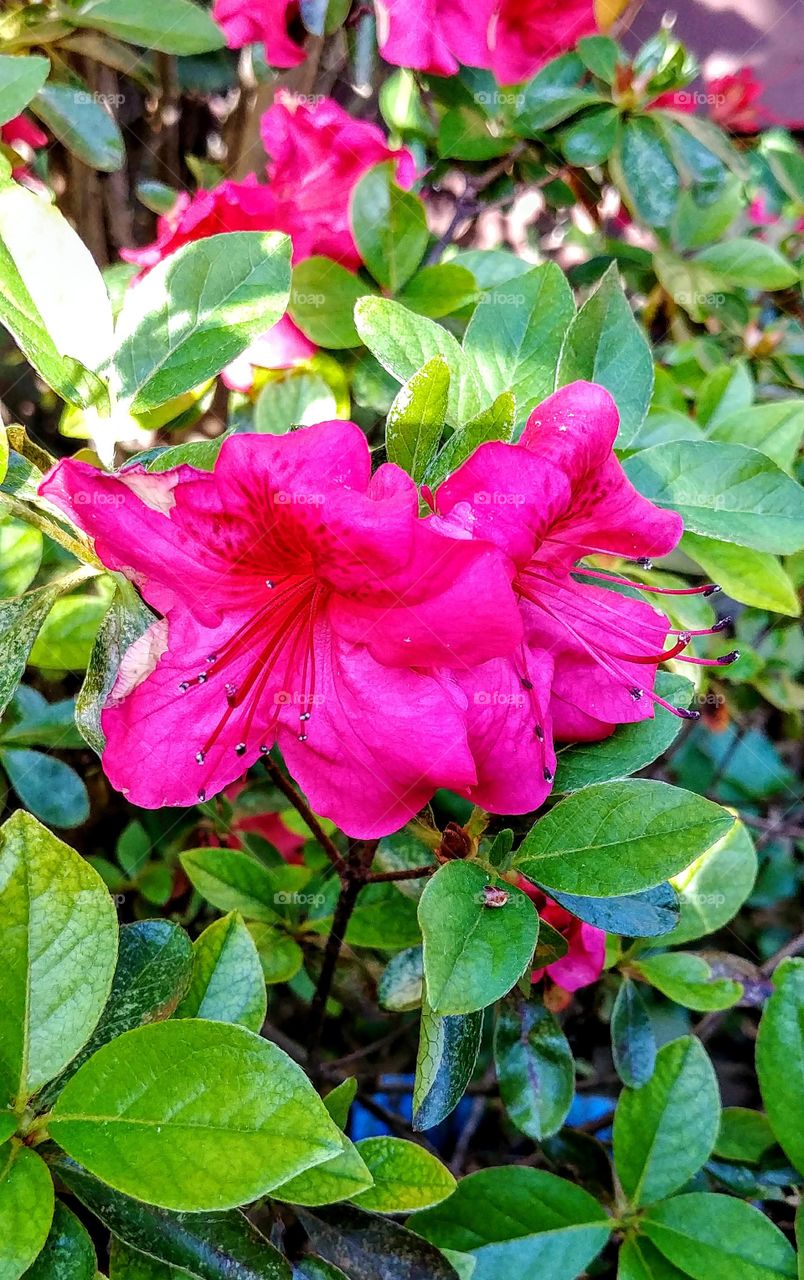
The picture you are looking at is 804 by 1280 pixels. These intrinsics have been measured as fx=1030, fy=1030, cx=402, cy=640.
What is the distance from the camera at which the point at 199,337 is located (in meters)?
0.67

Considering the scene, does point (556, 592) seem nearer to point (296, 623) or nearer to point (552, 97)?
point (296, 623)

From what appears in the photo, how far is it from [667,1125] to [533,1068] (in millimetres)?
113

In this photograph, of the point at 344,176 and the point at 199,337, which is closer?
the point at 199,337

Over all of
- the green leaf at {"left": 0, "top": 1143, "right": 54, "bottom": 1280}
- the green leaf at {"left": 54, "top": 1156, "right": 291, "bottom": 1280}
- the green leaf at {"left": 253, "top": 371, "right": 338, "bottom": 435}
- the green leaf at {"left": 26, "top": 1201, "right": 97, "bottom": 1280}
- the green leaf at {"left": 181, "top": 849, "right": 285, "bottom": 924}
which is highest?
the green leaf at {"left": 253, "top": 371, "right": 338, "bottom": 435}

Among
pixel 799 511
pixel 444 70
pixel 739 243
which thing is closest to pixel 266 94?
pixel 444 70

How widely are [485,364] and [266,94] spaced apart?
0.67 metres

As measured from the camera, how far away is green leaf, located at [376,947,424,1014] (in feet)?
2.59

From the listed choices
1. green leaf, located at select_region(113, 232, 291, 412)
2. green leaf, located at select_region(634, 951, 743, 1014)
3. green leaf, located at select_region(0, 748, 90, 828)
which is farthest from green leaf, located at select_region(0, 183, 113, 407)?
green leaf, located at select_region(634, 951, 743, 1014)

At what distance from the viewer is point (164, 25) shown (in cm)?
94

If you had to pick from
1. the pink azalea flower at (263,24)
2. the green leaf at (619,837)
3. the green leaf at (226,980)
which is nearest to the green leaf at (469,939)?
the green leaf at (619,837)

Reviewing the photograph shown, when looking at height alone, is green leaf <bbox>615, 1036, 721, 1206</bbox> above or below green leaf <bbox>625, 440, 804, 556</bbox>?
below

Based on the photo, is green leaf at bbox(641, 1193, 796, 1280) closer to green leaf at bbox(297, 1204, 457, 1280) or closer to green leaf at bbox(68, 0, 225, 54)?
green leaf at bbox(297, 1204, 457, 1280)

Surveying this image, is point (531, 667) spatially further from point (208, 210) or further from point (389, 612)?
point (208, 210)

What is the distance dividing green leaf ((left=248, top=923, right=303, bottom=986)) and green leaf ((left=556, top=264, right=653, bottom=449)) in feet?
1.64
